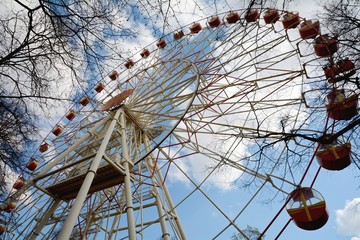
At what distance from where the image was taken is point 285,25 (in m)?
10.6

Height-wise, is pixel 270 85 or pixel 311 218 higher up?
pixel 270 85

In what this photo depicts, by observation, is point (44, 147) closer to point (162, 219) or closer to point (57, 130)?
point (57, 130)

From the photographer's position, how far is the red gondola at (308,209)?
5.71 meters

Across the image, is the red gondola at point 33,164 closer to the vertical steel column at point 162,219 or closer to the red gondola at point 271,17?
the vertical steel column at point 162,219

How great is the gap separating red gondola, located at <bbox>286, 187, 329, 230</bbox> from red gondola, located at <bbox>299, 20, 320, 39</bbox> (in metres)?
5.58

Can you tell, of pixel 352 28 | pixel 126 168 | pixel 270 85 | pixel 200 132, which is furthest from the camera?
pixel 200 132

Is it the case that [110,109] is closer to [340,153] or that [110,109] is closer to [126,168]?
[126,168]

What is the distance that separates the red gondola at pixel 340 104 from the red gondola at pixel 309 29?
4133 mm

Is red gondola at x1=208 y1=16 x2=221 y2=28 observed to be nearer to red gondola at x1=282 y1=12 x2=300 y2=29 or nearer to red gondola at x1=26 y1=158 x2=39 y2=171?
red gondola at x1=282 y1=12 x2=300 y2=29

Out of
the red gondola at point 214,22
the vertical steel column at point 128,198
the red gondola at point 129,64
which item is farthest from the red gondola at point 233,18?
the vertical steel column at point 128,198

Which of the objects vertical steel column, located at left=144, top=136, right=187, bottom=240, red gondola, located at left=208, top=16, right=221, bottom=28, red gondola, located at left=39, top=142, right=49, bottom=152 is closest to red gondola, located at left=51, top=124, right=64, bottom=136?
red gondola, located at left=39, top=142, right=49, bottom=152

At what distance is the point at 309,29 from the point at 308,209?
6.19 m

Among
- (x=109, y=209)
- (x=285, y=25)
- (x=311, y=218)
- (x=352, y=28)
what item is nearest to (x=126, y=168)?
(x=109, y=209)

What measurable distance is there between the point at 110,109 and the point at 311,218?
7.31m
